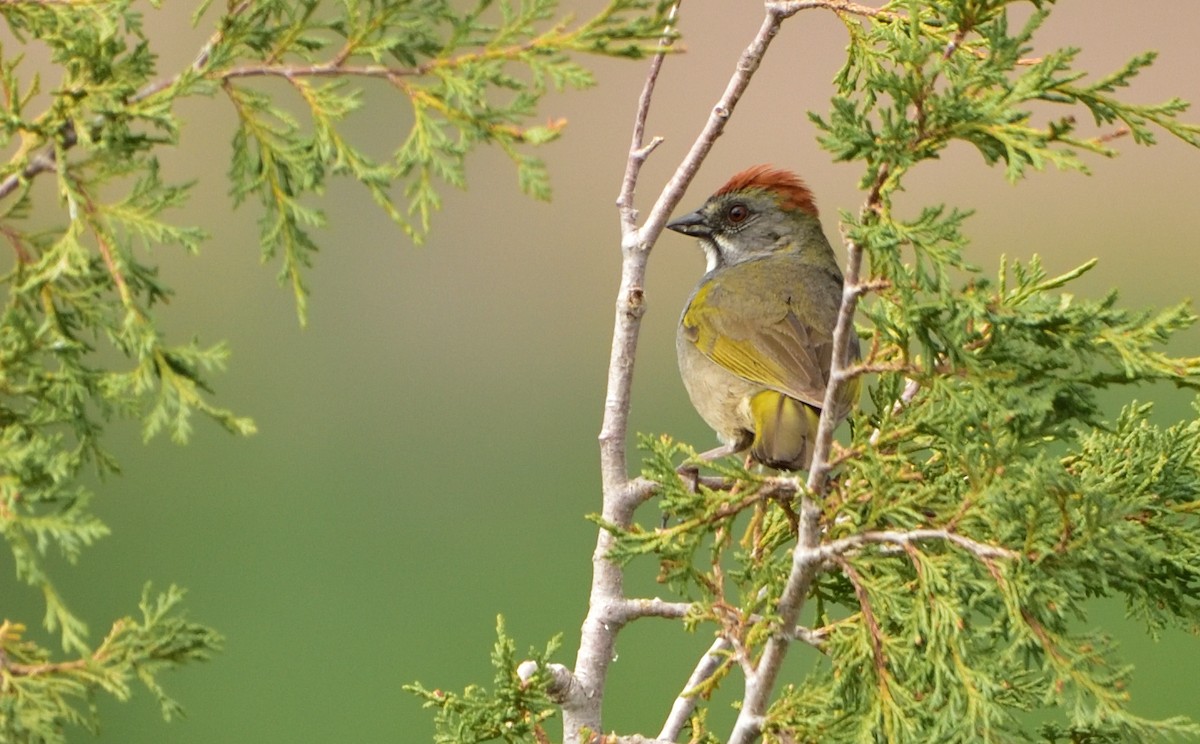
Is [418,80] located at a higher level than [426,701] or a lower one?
higher

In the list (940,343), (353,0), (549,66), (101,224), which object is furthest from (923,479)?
(101,224)

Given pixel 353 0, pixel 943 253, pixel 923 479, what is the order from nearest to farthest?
1. pixel 943 253
2. pixel 353 0
3. pixel 923 479

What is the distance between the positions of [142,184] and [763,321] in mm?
1852

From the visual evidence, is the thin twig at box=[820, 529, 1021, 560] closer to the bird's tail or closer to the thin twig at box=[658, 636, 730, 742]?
the thin twig at box=[658, 636, 730, 742]

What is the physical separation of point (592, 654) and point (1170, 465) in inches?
39.5

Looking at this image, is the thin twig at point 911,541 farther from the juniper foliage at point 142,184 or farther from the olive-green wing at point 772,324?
the olive-green wing at point 772,324

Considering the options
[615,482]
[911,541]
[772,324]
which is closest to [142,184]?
[615,482]

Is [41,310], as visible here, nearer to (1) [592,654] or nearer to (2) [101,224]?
(2) [101,224]

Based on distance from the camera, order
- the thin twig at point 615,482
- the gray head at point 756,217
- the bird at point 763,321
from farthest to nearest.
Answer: the gray head at point 756,217
the bird at point 763,321
the thin twig at point 615,482

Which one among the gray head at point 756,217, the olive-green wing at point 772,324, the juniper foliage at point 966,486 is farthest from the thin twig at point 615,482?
the gray head at point 756,217

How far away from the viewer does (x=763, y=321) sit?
3398 millimetres

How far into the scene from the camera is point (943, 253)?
1763mm

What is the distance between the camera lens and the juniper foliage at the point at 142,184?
174 cm

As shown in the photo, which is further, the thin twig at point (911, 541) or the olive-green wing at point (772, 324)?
the olive-green wing at point (772, 324)
